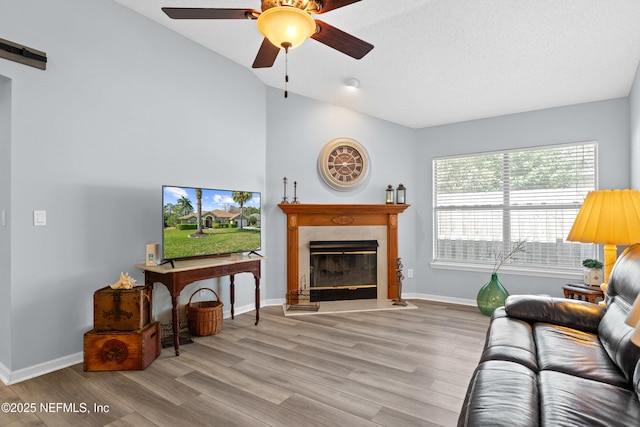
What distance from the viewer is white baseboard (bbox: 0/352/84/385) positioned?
2352 millimetres

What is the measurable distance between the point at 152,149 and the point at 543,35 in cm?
354

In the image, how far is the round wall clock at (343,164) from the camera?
4.60 m

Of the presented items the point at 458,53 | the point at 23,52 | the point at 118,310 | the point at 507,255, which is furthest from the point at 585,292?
the point at 23,52

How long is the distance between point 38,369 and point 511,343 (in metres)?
3.22

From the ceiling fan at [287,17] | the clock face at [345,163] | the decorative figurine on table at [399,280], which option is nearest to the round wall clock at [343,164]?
the clock face at [345,163]

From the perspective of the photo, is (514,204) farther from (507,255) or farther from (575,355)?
(575,355)

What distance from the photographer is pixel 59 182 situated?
2.59 metres

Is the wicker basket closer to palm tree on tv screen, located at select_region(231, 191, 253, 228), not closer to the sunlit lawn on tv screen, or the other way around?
the sunlit lawn on tv screen

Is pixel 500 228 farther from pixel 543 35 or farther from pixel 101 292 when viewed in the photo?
pixel 101 292

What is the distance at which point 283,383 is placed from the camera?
2.35 m

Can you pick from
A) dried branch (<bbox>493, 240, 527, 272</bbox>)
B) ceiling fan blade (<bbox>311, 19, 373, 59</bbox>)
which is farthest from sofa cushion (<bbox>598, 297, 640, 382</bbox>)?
dried branch (<bbox>493, 240, 527, 272</bbox>)

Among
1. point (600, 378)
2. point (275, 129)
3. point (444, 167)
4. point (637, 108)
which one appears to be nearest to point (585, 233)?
point (600, 378)

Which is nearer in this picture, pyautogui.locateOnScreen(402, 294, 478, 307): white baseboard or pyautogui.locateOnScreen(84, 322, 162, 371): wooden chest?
pyautogui.locateOnScreen(84, 322, 162, 371): wooden chest

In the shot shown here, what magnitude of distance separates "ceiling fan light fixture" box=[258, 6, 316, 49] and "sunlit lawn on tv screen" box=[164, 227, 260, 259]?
6.26 ft
